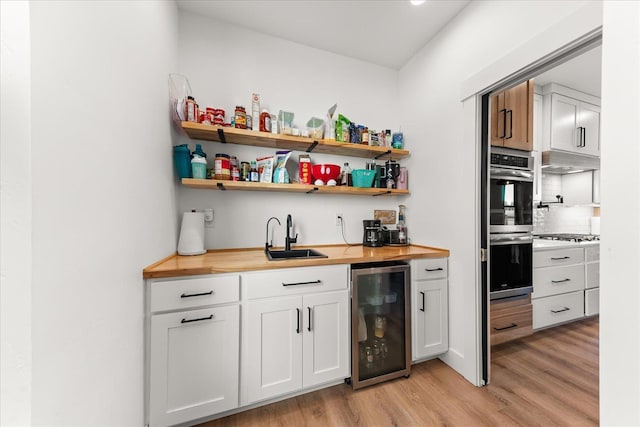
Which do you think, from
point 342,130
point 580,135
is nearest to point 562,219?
point 580,135

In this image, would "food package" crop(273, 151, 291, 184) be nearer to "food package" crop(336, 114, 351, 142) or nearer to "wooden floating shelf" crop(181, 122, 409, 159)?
"wooden floating shelf" crop(181, 122, 409, 159)

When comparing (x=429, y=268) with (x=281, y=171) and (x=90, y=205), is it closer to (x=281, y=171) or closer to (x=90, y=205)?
(x=281, y=171)

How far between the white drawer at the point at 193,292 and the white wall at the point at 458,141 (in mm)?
1607

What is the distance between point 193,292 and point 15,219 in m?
0.91

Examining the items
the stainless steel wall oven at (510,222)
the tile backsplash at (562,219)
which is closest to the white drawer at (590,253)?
the tile backsplash at (562,219)

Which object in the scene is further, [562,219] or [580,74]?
[562,219]

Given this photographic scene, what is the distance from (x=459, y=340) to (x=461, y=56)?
2.16 m

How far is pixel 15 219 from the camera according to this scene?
50 centimetres

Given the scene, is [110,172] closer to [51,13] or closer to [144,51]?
[51,13]

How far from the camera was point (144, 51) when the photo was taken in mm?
1179

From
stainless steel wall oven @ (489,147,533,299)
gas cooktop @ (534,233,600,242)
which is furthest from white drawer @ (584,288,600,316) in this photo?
A: stainless steel wall oven @ (489,147,533,299)

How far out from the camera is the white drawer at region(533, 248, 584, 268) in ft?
7.52

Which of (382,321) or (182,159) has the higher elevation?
(182,159)

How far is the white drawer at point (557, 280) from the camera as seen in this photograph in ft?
7.48
